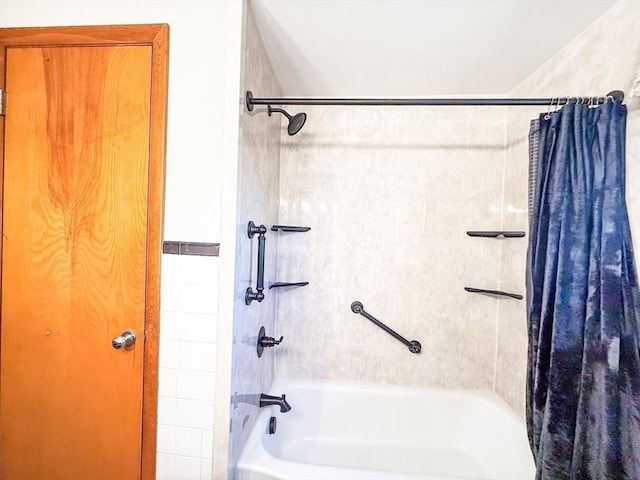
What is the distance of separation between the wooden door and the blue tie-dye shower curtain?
4.46 ft

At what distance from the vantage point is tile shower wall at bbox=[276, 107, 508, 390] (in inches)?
71.9

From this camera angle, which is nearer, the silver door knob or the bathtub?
the silver door knob

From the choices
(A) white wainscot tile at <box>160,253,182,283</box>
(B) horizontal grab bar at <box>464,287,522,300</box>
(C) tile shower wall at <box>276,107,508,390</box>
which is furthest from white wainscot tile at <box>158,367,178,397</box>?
(B) horizontal grab bar at <box>464,287,522,300</box>

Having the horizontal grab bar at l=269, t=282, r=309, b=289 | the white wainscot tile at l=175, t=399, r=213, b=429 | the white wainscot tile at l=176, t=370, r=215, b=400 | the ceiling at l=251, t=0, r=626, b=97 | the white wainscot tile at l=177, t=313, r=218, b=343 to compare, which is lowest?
the white wainscot tile at l=175, t=399, r=213, b=429

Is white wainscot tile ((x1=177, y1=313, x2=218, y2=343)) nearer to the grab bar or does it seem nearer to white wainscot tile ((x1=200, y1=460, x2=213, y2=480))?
white wainscot tile ((x1=200, y1=460, x2=213, y2=480))

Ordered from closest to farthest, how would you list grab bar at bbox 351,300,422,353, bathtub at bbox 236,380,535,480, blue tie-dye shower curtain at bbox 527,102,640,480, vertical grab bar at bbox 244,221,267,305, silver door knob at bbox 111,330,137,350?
blue tie-dye shower curtain at bbox 527,102,640,480
silver door knob at bbox 111,330,137,350
vertical grab bar at bbox 244,221,267,305
bathtub at bbox 236,380,535,480
grab bar at bbox 351,300,422,353

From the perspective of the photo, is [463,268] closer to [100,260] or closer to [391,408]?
[391,408]

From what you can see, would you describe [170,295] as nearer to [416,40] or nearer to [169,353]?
[169,353]

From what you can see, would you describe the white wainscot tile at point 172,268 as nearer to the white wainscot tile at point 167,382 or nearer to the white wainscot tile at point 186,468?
the white wainscot tile at point 167,382

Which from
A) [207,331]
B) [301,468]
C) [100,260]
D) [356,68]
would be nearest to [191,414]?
[207,331]

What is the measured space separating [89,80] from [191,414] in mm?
1242

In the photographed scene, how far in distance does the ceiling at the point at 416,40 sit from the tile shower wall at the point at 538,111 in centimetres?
6

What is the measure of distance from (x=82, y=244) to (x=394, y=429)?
1843 mm

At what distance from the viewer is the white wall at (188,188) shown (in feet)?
3.57
